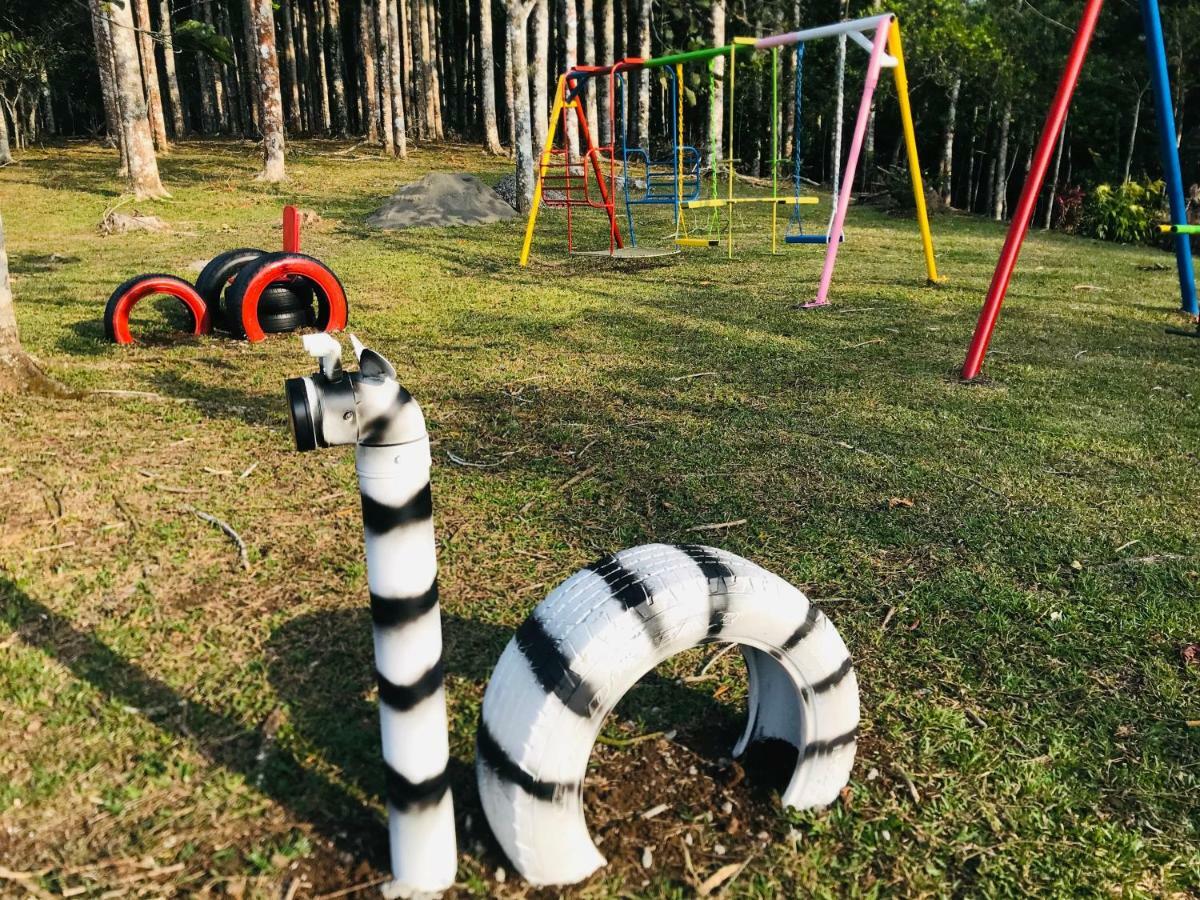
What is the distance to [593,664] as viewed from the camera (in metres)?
1.77

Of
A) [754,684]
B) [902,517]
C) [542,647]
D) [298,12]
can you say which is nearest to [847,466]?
[902,517]

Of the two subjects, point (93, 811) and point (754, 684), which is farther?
point (754, 684)

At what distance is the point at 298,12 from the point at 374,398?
42899 mm

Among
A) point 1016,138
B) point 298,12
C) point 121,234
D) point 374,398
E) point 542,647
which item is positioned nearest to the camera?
point 374,398

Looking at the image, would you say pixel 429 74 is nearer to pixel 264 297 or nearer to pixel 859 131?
pixel 859 131

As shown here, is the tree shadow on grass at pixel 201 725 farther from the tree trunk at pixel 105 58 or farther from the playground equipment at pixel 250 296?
the tree trunk at pixel 105 58

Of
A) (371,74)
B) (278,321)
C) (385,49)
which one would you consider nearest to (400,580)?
(278,321)

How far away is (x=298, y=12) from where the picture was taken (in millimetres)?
38219

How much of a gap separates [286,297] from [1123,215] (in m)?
15.7

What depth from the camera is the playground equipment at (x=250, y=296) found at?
631 cm

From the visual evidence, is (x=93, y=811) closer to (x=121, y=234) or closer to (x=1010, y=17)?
(x=121, y=234)

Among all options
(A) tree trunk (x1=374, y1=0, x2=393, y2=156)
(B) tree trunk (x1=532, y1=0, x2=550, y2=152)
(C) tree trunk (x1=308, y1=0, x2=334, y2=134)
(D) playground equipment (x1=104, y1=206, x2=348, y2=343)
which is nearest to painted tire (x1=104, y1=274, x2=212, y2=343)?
(D) playground equipment (x1=104, y1=206, x2=348, y2=343)

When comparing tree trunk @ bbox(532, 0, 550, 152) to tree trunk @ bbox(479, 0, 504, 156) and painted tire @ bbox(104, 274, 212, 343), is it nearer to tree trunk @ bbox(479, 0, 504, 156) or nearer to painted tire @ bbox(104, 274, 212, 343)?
tree trunk @ bbox(479, 0, 504, 156)

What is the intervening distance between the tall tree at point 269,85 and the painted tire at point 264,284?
40.3ft
